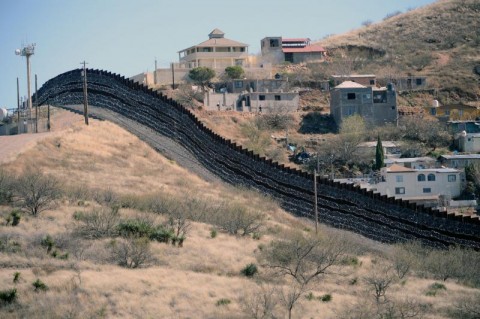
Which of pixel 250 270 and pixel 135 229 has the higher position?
pixel 135 229

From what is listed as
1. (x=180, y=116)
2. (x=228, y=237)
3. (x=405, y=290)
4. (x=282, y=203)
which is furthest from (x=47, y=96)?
(x=405, y=290)

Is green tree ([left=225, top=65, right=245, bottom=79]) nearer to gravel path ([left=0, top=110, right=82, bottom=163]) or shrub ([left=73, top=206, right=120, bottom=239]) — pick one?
gravel path ([left=0, top=110, right=82, bottom=163])

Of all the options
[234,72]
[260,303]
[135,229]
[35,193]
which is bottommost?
[260,303]

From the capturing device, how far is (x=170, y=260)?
38.7 m

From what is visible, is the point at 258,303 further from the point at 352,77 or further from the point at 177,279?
the point at 352,77

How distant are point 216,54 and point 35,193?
58.4m

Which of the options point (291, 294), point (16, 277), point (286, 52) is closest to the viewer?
point (16, 277)

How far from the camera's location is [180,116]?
197ft

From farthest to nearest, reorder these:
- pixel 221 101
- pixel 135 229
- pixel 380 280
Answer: pixel 221 101, pixel 135 229, pixel 380 280

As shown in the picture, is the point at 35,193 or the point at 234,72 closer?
the point at 35,193

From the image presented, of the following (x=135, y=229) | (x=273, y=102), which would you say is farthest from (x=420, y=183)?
(x=135, y=229)

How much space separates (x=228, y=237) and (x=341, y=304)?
848 cm

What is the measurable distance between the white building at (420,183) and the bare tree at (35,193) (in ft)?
96.7

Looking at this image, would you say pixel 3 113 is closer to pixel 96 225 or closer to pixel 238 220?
pixel 238 220
